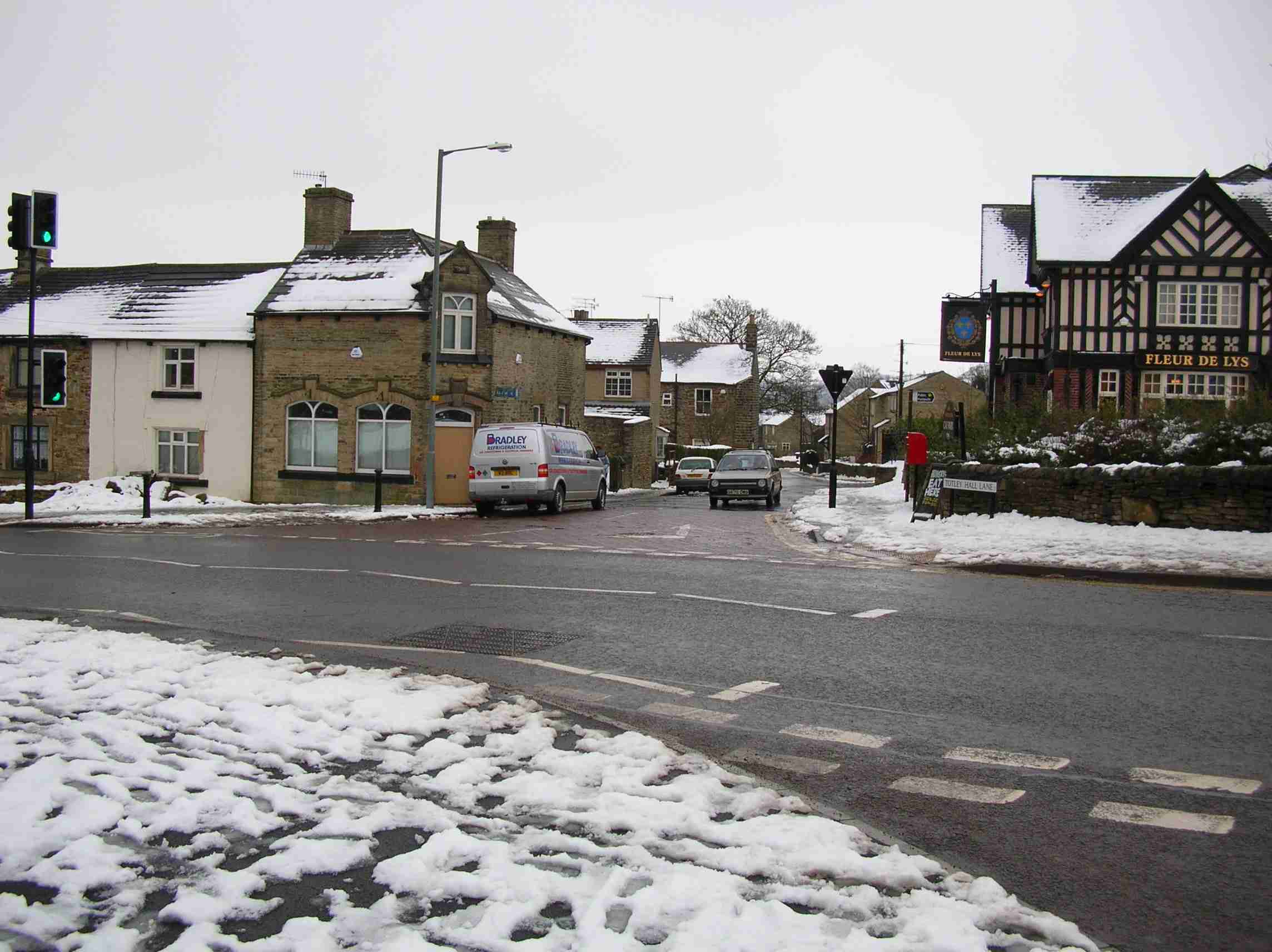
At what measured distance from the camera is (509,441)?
2672 centimetres

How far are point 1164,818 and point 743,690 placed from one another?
2940mm

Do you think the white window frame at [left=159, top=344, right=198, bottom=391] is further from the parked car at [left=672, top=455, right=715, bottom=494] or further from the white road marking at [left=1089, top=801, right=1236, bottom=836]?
the white road marking at [left=1089, top=801, right=1236, bottom=836]

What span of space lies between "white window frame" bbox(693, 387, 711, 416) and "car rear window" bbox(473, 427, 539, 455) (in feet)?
176

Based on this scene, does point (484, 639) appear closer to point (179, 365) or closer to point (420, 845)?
point (420, 845)

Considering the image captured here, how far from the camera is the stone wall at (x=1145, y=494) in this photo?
16.0 metres

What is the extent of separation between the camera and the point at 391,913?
3660 mm

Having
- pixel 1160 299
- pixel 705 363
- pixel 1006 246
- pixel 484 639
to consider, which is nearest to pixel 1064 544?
pixel 484 639

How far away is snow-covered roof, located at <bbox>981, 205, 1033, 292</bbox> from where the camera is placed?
41.0 metres

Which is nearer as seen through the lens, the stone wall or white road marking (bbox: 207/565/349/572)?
white road marking (bbox: 207/565/349/572)

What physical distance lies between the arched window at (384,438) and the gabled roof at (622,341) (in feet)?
103

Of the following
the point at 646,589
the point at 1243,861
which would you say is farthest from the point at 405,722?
the point at 646,589

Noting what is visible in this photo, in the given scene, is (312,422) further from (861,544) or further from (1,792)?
(1,792)

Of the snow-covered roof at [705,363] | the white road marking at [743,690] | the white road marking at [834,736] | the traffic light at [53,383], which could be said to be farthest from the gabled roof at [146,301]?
the snow-covered roof at [705,363]

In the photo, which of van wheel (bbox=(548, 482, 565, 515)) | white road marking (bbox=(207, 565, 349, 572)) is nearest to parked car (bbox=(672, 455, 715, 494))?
van wheel (bbox=(548, 482, 565, 515))
